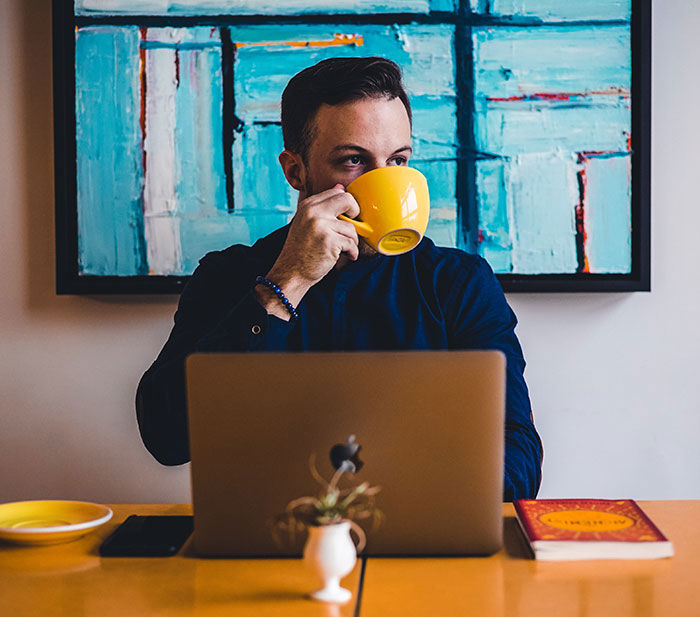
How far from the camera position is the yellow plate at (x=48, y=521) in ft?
3.19

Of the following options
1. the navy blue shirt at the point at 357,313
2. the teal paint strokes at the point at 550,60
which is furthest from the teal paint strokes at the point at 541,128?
the navy blue shirt at the point at 357,313

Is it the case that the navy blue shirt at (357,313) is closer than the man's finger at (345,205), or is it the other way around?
the man's finger at (345,205)

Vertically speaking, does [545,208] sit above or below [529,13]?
below

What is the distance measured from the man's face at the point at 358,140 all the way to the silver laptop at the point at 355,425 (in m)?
0.79

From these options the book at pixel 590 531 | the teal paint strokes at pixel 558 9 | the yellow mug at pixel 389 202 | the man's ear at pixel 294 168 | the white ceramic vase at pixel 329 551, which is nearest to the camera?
the white ceramic vase at pixel 329 551

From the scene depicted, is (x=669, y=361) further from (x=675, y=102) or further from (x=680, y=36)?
(x=680, y=36)

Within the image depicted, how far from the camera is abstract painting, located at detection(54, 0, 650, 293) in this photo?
1.94m

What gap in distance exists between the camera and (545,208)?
195 centimetres

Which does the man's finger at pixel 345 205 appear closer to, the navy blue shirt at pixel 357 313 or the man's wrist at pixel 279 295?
the man's wrist at pixel 279 295

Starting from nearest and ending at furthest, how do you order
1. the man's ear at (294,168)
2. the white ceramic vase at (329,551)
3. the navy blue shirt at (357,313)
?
1. the white ceramic vase at (329,551)
2. the navy blue shirt at (357,313)
3. the man's ear at (294,168)

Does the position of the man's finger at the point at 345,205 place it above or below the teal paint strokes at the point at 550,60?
below

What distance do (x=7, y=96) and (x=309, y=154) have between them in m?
0.93

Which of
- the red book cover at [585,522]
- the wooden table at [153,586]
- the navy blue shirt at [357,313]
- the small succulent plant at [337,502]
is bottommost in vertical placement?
the wooden table at [153,586]

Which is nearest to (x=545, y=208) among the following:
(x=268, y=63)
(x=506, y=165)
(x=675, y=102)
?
(x=506, y=165)
